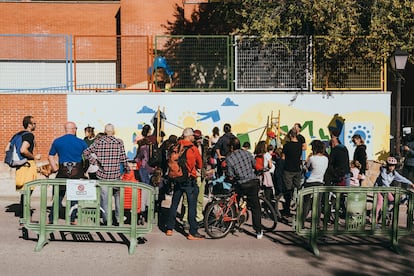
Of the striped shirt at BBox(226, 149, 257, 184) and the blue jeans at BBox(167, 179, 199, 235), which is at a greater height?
the striped shirt at BBox(226, 149, 257, 184)

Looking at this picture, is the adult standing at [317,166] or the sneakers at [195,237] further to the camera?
the adult standing at [317,166]

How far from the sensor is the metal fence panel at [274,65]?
677 inches

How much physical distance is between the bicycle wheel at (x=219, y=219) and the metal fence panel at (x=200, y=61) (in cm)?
808

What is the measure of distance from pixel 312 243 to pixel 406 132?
9935 millimetres

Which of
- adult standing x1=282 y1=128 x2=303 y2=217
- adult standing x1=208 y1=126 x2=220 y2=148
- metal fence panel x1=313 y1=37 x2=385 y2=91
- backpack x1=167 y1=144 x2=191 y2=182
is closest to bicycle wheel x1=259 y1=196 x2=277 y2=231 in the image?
adult standing x1=282 y1=128 x2=303 y2=217

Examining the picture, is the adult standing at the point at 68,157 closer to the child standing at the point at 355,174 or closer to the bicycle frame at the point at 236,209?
the bicycle frame at the point at 236,209

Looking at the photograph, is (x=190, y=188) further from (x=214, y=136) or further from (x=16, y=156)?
(x=214, y=136)

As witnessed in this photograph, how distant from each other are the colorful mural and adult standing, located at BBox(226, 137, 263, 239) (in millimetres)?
6829

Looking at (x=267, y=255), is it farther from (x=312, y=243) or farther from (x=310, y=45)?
(x=310, y=45)

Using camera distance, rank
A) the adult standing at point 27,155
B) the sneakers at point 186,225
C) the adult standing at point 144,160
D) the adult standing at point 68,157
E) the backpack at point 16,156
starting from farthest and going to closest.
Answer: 1. the adult standing at point 144,160
2. the backpack at point 16,156
3. the adult standing at point 27,155
4. the sneakers at point 186,225
5. the adult standing at point 68,157

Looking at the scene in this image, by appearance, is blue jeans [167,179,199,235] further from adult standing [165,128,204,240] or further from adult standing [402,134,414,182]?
adult standing [402,134,414,182]

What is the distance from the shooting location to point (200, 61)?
17453 mm

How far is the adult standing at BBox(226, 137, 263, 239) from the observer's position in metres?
9.47

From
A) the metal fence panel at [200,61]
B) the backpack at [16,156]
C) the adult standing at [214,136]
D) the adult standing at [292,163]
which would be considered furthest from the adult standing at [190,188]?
the metal fence panel at [200,61]
